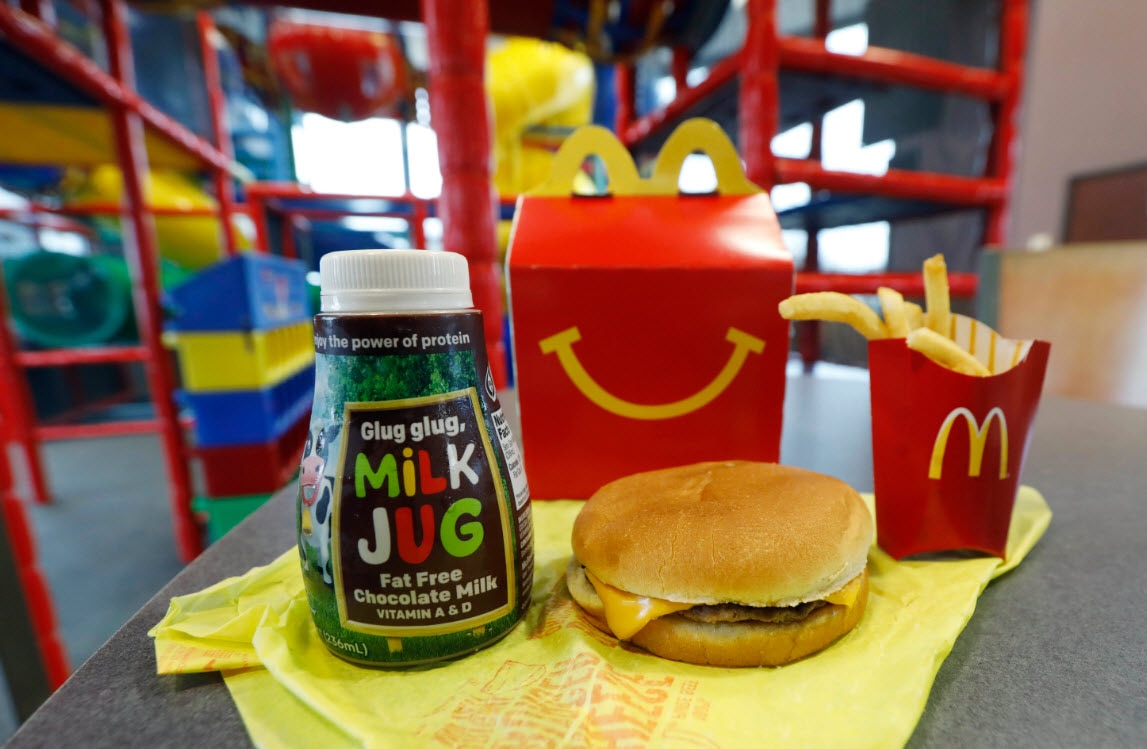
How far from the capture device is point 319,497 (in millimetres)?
408

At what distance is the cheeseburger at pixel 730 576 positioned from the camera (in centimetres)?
41

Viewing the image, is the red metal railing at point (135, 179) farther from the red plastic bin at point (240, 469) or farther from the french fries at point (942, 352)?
the french fries at point (942, 352)

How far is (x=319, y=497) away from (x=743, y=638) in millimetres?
343

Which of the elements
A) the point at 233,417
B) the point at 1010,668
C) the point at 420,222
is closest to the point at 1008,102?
the point at 1010,668

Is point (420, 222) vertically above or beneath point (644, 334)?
above

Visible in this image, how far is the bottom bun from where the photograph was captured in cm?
41

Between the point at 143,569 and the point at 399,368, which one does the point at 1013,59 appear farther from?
the point at 143,569

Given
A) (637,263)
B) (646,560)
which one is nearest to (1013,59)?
(637,263)

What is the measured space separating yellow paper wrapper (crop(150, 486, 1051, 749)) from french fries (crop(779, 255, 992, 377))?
218 mm

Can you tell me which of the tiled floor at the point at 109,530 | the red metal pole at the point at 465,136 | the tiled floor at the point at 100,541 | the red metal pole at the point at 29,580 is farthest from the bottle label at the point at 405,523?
the tiled floor at the point at 100,541

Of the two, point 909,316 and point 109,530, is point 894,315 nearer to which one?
point 909,316

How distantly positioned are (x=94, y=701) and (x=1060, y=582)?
0.85 metres

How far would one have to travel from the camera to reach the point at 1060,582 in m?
0.53

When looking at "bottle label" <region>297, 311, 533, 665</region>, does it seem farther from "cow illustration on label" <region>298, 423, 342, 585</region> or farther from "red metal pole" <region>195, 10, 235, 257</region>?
"red metal pole" <region>195, 10, 235, 257</region>
